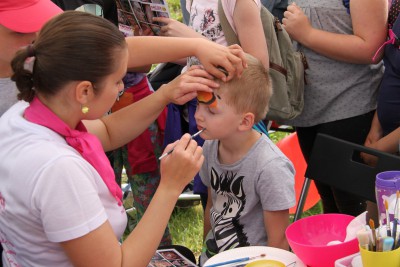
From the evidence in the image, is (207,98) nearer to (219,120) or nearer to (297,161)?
(219,120)

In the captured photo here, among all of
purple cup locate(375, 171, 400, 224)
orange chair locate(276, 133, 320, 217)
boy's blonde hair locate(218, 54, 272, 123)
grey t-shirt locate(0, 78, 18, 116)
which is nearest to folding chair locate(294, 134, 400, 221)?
boy's blonde hair locate(218, 54, 272, 123)

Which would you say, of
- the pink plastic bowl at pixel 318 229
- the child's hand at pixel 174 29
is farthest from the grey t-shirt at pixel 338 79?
the pink plastic bowl at pixel 318 229

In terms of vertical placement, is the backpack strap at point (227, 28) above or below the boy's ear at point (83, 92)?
below

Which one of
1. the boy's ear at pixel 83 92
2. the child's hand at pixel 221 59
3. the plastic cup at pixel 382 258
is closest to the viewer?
the plastic cup at pixel 382 258

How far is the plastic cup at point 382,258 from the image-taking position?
1.26 meters

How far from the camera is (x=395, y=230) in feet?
4.27

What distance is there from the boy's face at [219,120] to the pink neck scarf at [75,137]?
48cm

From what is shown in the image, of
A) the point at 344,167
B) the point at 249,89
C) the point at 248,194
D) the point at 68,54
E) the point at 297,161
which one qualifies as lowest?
the point at 297,161

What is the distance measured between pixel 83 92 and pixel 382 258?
0.84 m

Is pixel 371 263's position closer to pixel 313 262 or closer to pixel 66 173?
pixel 313 262

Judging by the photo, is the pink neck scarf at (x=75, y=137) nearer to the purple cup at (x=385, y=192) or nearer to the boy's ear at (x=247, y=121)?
the boy's ear at (x=247, y=121)

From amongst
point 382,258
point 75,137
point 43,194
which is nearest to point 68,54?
point 75,137

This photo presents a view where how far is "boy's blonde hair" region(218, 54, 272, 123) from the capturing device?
6.63ft

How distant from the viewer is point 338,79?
2502 millimetres
